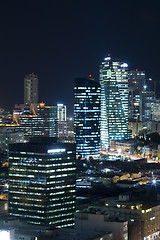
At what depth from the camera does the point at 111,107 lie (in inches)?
3777

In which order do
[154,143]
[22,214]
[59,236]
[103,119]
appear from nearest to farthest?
1. [59,236]
2. [22,214]
3. [154,143]
4. [103,119]

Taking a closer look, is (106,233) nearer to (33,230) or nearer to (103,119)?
(33,230)

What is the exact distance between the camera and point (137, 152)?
87500 mm

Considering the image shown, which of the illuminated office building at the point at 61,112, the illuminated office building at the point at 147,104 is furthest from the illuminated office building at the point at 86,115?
the illuminated office building at the point at 61,112

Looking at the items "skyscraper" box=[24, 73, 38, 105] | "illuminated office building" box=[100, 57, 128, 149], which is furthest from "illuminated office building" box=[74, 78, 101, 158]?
"skyscraper" box=[24, 73, 38, 105]

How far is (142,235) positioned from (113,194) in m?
17.8

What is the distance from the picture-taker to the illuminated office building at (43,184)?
43.4 m

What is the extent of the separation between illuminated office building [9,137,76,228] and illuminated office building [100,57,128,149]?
50.2 meters

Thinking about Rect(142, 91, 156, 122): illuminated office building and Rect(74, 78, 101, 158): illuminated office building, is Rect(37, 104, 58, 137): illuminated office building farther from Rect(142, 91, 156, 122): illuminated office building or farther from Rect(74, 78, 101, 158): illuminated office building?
Rect(74, 78, 101, 158): illuminated office building

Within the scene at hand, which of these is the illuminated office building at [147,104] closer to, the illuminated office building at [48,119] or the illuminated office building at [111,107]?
the illuminated office building at [111,107]

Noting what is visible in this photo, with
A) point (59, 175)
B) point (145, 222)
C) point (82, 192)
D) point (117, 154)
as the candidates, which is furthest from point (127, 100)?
point (145, 222)

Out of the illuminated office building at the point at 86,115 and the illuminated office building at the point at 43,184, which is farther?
the illuminated office building at the point at 86,115

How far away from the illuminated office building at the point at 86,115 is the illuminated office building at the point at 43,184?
128ft

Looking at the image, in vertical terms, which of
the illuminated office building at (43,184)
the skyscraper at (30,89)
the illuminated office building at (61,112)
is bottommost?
the illuminated office building at (43,184)
